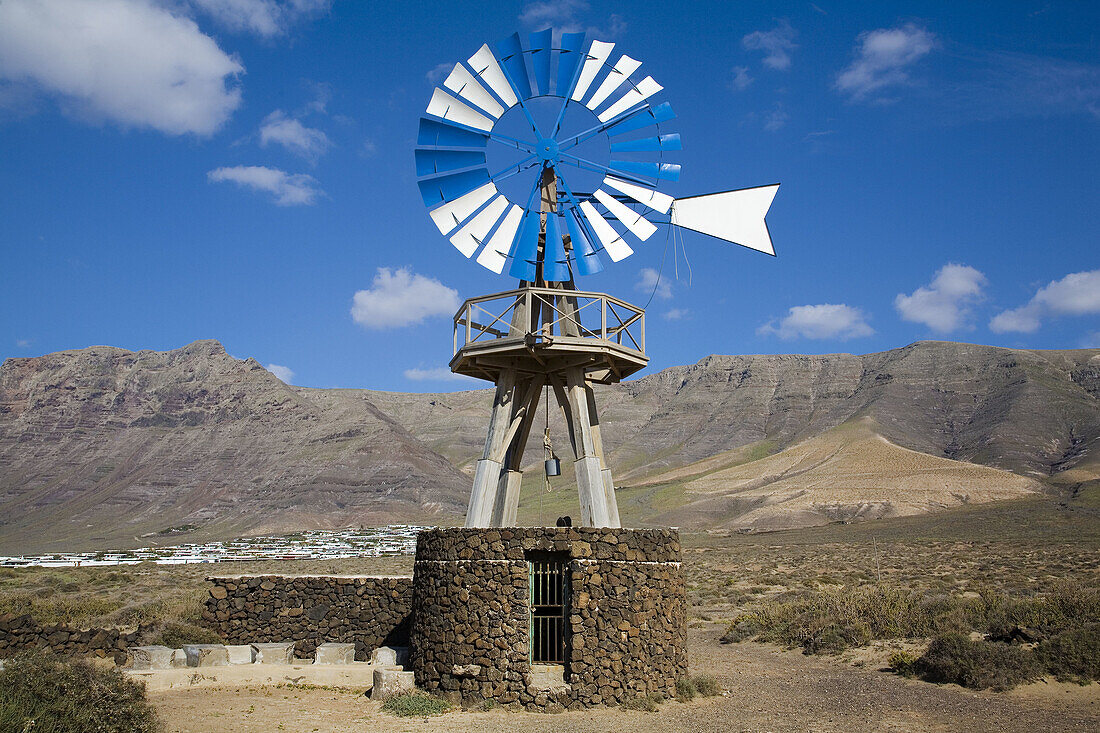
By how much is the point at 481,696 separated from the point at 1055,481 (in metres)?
87.5

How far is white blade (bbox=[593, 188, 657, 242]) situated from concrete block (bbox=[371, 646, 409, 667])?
8077 mm

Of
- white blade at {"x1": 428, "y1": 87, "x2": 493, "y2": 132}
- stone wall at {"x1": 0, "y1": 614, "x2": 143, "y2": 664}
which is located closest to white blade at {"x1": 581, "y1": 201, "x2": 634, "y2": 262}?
white blade at {"x1": 428, "y1": 87, "x2": 493, "y2": 132}

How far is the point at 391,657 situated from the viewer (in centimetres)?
1532

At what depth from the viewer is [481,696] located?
41.5ft

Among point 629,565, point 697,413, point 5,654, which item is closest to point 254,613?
point 5,654

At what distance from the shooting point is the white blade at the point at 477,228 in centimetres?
1423

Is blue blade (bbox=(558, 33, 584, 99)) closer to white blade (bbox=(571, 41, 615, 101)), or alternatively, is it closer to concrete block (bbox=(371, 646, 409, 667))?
white blade (bbox=(571, 41, 615, 101))

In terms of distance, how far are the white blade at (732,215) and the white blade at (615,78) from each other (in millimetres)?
2026

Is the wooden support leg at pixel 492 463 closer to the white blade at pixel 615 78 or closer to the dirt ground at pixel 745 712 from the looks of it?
the dirt ground at pixel 745 712

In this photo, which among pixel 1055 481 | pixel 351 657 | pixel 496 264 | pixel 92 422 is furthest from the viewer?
pixel 92 422

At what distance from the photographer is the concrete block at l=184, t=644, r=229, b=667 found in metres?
15.8

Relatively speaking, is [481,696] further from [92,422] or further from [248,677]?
[92,422]

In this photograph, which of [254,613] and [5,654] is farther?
[254,613]

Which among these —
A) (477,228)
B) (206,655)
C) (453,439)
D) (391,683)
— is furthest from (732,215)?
(453,439)
